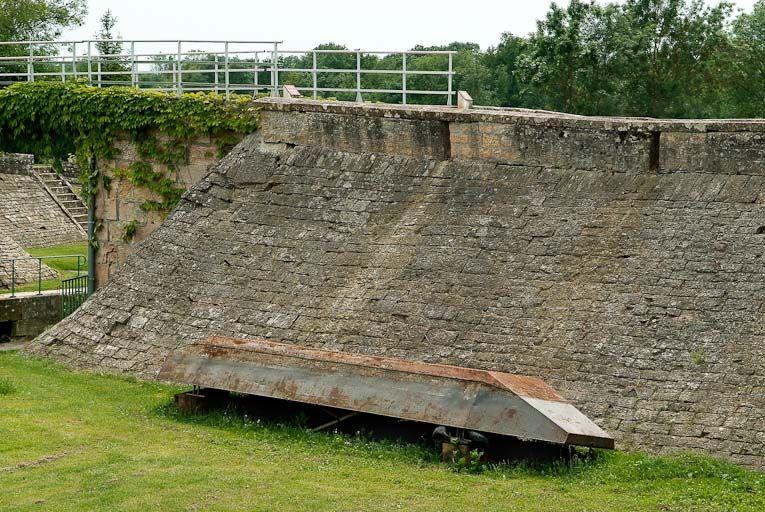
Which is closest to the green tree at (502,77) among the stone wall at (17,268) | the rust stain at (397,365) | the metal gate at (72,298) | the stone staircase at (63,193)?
the stone staircase at (63,193)

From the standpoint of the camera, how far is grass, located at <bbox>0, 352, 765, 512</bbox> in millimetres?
12422

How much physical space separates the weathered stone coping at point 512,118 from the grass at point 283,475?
15.1ft

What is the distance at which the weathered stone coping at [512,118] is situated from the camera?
53.0ft

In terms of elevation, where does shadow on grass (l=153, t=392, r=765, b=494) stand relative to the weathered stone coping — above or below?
below

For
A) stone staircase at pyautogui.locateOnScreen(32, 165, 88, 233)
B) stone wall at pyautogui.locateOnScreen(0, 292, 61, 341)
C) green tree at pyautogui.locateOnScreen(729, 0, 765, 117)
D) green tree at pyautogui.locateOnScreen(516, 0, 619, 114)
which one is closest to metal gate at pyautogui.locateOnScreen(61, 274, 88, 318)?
stone wall at pyautogui.locateOnScreen(0, 292, 61, 341)

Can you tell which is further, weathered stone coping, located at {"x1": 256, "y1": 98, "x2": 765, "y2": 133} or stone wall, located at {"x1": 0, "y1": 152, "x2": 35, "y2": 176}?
stone wall, located at {"x1": 0, "y1": 152, "x2": 35, "y2": 176}

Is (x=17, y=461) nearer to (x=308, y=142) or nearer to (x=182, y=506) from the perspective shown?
(x=182, y=506)

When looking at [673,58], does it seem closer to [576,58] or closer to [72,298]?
A: [576,58]

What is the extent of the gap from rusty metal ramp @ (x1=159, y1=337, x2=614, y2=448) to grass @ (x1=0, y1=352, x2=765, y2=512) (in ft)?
1.33

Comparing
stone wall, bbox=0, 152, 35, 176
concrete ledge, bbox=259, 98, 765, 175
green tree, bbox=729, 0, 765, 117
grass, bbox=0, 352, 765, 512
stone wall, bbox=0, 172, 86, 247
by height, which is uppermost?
green tree, bbox=729, 0, 765, 117

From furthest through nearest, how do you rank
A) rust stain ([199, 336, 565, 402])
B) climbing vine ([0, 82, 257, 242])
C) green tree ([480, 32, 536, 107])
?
green tree ([480, 32, 536, 107]), climbing vine ([0, 82, 257, 242]), rust stain ([199, 336, 565, 402])

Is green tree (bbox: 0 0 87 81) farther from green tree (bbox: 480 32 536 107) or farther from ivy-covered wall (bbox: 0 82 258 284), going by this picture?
ivy-covered wall (bbox: 0 82 258 284)

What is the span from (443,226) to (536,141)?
5.47ft

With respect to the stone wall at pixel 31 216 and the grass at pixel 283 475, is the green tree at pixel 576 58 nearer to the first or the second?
the stone wall at pixel 31 216
